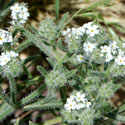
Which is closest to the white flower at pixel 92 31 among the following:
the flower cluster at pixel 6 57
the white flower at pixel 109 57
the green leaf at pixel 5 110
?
the white flower at pixel 109 57

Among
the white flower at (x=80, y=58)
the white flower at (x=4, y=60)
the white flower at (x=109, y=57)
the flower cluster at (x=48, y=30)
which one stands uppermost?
the flower cluster at (x=48, y=30)

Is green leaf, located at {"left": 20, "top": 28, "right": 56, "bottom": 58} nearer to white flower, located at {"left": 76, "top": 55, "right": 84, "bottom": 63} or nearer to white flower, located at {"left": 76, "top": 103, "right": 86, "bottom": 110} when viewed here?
white flower, located at {"left": 76, "top": 55, "right": 84, "bottom": 63}

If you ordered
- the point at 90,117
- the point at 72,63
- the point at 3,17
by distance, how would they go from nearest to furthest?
the point at 90,117 < the point at 72,63 < the point at 3,17

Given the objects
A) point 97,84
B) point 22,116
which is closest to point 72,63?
point 97,84

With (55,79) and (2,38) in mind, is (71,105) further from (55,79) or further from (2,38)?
(2,38)

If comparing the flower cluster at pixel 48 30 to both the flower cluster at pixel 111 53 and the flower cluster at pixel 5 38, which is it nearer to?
the flower cluster at pixel 5 38

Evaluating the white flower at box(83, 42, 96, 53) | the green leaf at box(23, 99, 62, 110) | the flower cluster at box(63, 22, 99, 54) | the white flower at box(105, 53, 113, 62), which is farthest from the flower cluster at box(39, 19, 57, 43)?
the green leaf at box(23, 99, 62, 110)

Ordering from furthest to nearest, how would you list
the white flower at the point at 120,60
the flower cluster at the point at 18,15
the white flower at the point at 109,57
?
A: the flower cluster at the point at 18,15 < the white flower at the point at 109,57 < the white flower at the point at 120,60

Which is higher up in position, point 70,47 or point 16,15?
point 16,15

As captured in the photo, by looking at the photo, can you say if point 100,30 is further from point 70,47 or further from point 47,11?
point 47,11
